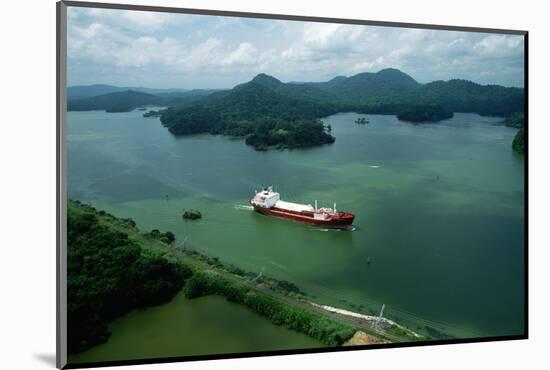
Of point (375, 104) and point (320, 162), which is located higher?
point (375, 104)

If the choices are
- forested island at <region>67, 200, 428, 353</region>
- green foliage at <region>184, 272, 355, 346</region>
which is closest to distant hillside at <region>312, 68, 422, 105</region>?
forested island at <region>67, 200, 428, 353</region>

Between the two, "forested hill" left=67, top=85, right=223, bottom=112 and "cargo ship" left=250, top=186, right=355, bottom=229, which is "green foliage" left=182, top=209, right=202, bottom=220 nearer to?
"cargo ship" left=250, top=186, right=355, bottom=229

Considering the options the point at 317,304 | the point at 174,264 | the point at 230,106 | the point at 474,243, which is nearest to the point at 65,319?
the point at 174,264

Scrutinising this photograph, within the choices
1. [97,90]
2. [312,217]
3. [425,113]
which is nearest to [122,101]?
[97,90]

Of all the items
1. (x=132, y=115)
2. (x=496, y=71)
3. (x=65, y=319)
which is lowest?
(x=65, y=319)

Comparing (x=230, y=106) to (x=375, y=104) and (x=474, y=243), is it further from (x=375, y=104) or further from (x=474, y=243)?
(x=474, y=243)

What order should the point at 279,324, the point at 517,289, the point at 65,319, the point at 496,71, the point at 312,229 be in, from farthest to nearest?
the point at 312,229, the point at 496,71, the point at 517,289, the point at 279,324, the point at 65,319

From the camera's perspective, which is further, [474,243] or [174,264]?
[474,243]
